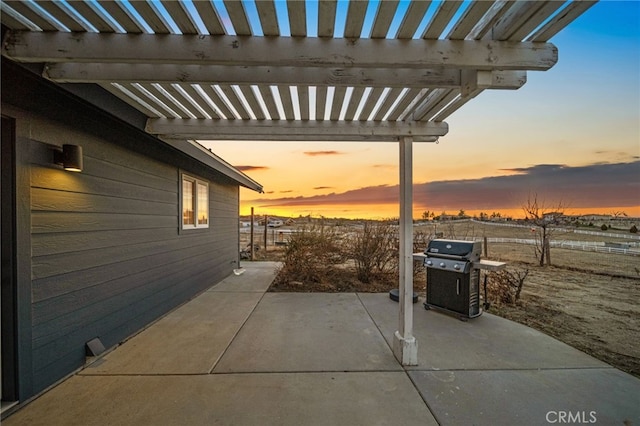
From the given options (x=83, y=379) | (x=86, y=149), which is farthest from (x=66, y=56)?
(x=83, y=379)

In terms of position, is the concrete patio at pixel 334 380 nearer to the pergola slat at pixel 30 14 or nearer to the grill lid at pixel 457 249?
the grill lid at pixel 457 249

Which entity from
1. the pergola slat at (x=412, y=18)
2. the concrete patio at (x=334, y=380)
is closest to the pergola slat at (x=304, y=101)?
the pergola slat at (x=412, y=18)

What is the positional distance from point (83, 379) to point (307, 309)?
2.83 meters

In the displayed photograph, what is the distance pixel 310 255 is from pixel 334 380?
13.1 ft

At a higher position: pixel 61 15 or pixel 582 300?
pixel 61 15

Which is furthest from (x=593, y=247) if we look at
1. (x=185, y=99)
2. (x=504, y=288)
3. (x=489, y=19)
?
(x=185, y=99)

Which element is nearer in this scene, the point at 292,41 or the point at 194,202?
the point at 292,41

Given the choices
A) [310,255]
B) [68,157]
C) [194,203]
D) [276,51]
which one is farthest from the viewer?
[310,255]

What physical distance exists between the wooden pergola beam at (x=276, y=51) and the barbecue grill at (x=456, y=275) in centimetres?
285

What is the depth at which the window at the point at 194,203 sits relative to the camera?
5148 mm

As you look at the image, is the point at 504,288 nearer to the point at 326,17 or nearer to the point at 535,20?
the point at 535,20

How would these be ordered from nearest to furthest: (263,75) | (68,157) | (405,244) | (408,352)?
(263,75)
(68,157)
(408,352)
(405,244)

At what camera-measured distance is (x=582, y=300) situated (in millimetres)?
4789

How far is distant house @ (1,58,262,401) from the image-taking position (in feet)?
6.66
